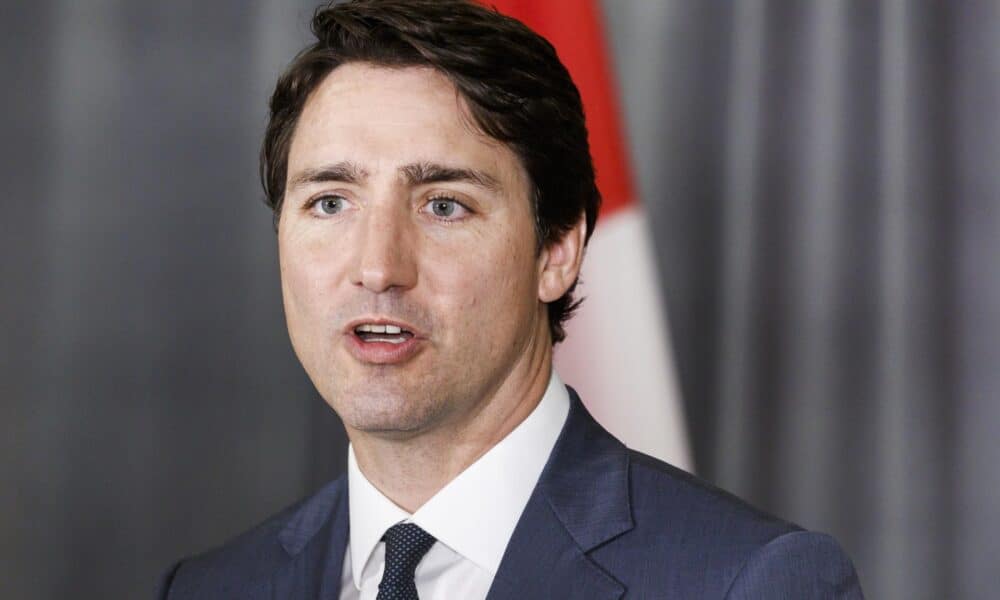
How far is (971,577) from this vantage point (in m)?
3.49

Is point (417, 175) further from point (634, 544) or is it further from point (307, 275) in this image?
point (634, 544)

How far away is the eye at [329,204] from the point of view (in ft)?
7.17

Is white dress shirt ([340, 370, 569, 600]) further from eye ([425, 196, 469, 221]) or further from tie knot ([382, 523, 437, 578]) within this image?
eye ([425, 196, 469, 221])

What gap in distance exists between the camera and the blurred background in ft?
11.6

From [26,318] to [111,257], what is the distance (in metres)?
0.26

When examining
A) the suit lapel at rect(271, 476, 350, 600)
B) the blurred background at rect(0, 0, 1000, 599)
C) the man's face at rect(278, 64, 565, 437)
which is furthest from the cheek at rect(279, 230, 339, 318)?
the blurred background at rect(0, 0, 1000, 599)

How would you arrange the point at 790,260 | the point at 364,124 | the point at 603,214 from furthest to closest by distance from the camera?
the point at 790,260 < the point at 603,214 < the point at 364,124

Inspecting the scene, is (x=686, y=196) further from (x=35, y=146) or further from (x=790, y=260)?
(x=35, y=146)

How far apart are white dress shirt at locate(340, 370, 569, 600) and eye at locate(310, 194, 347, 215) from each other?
43cm

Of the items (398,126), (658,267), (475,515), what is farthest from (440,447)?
(658,267)

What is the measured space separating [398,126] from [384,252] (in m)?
0.21

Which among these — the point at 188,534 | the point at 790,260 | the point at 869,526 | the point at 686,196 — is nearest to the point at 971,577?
the point at 869,526

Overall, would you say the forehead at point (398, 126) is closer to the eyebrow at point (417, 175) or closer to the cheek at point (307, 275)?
the eyebrow at point (417, 175)

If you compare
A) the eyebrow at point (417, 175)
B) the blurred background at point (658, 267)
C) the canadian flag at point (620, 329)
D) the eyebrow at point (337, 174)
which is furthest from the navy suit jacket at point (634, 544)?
the blurred background at point (658, 267)
